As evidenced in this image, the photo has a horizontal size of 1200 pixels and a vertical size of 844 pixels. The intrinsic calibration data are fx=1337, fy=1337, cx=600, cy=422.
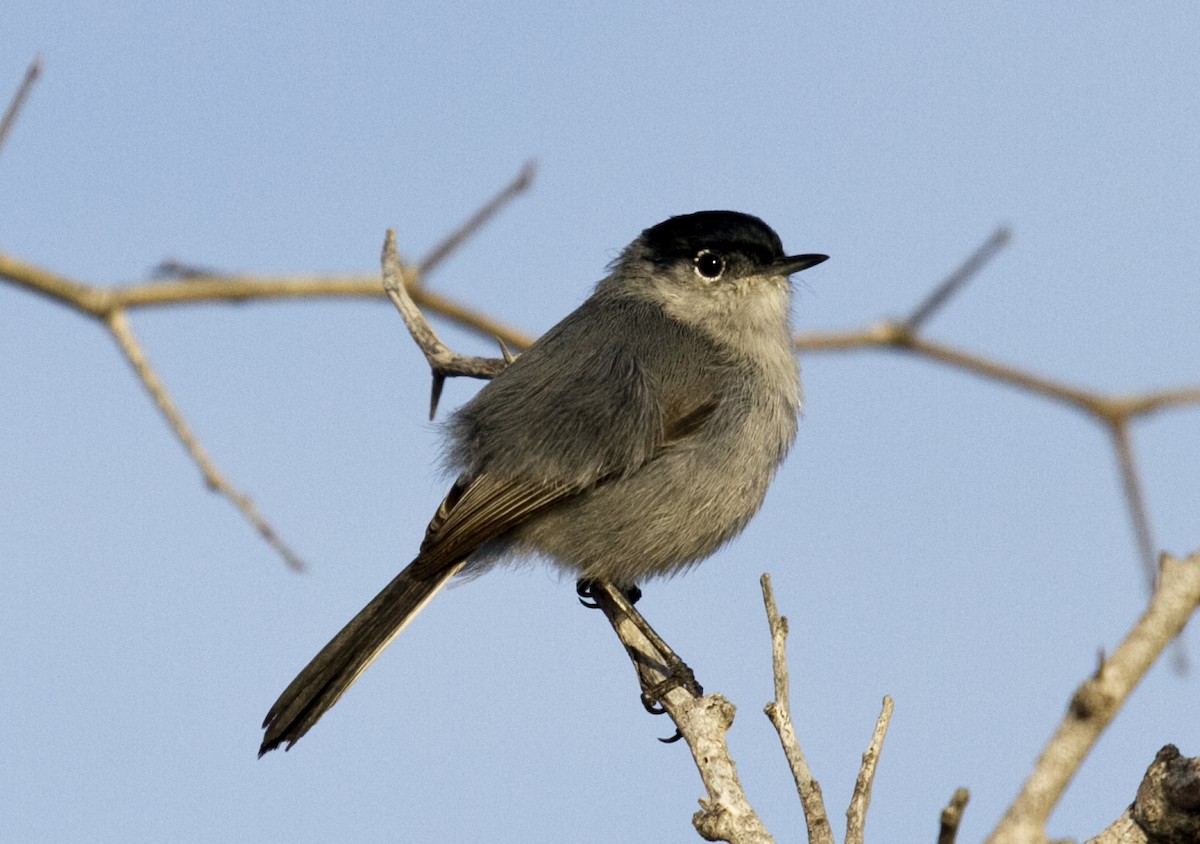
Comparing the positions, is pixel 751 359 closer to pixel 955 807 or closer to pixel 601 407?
pixel 601 407

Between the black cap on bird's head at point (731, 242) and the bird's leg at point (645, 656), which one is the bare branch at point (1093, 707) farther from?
the black cap on bird's head at point (731, 242)

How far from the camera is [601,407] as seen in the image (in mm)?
5023

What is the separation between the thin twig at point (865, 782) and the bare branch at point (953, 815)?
43.7 inches

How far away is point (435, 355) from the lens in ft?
19.3

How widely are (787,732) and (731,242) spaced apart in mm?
2902

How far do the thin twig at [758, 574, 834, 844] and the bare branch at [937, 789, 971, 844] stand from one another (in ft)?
4.31

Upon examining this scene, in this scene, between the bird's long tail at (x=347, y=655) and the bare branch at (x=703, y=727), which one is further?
the bird's long tail at (x=347, y=655)

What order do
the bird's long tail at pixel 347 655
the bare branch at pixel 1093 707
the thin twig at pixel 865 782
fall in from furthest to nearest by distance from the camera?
the bird's long tail at pixel 347 655, the thin twig at pixel 865 782, the bare branch at pixel 1093 707

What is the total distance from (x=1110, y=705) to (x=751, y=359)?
3.84 meters

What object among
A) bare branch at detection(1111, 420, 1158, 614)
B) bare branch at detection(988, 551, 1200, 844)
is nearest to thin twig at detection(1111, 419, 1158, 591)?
bare branch at detection(1111, 420, 1158, 614)

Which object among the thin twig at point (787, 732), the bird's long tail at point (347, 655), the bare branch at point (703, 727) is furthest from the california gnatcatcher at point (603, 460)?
the thin twig at point (787, 732)

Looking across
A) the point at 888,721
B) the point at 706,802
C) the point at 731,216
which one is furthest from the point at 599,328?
the point at 888,721

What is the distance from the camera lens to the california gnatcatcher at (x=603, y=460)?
4949mm

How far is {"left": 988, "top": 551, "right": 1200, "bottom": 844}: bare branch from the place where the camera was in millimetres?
1612
